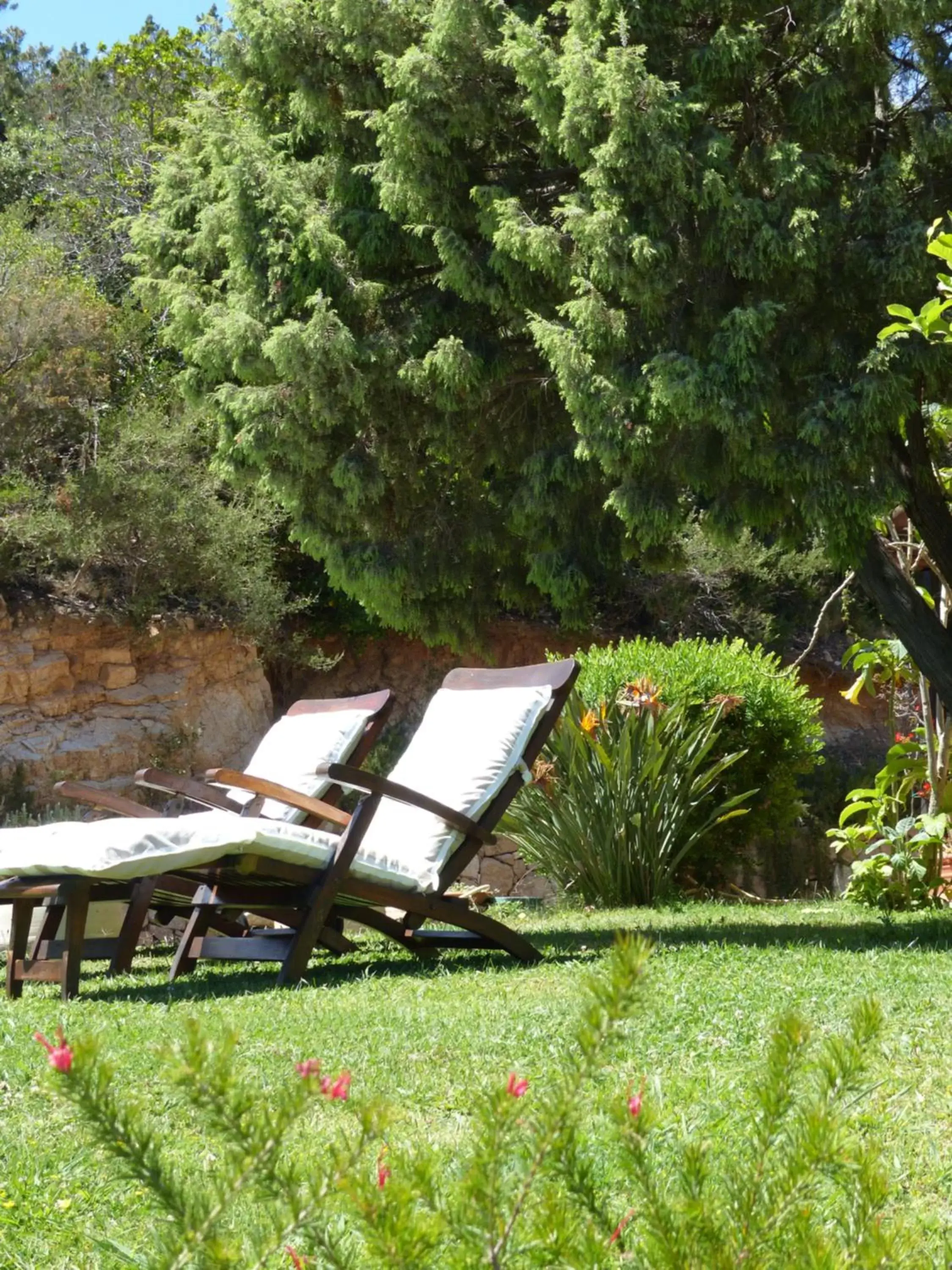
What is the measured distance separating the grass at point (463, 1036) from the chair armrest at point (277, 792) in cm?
62

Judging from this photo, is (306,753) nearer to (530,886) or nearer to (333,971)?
(333,971)

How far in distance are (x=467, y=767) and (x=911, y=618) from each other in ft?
11.9

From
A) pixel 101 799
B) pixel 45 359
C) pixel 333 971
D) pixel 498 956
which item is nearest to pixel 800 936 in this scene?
pixel 498 956

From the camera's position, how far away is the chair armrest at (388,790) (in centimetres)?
467

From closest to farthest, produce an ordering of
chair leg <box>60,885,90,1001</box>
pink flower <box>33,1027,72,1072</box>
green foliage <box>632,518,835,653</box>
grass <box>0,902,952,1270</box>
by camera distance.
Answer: pink flower <box>33,1027,72,1072</box> → grass <box>0,902,952,1270</box> → chair leg <box>60,885,90,1001</box> → green foliage <box>632,518,835,653</box>

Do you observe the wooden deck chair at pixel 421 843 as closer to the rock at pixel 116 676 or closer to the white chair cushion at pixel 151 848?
the white chair cushion at pixel 151 848

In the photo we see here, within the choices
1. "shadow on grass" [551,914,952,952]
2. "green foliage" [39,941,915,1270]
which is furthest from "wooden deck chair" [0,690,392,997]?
"green foliage" [39,941,915,1270]

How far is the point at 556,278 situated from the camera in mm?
7820

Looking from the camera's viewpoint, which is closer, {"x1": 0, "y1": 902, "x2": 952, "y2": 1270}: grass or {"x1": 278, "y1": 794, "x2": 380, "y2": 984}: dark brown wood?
{"x1": 0, "y1": 902, "x2": 952, "y2": 1270}: grass

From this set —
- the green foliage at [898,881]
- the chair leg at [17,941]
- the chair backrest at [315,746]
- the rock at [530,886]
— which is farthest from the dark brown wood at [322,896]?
the rock at [530,886]

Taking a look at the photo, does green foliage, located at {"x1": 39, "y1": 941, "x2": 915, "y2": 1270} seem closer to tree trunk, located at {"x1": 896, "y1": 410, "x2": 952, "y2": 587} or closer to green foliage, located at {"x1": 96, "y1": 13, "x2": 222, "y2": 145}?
tree trunk, located at {"x1": 896, "y1": 410, "x2": 952, "y2": 587}

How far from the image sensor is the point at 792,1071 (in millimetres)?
1185

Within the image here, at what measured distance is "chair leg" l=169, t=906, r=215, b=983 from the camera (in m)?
5.42

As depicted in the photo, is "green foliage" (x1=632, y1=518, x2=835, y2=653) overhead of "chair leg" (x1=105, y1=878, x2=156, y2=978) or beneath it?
overhead
